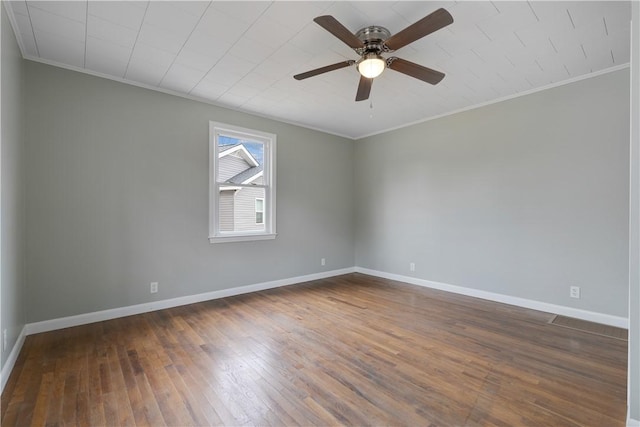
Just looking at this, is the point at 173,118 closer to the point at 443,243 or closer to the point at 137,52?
the point at 137,52

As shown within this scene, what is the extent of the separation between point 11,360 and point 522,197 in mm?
5300

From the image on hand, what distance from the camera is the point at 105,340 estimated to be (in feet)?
8.96

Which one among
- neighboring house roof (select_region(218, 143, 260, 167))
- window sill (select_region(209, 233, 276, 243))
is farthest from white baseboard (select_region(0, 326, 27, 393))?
neighboring house roof (select_region(218, 143, 260, 167))

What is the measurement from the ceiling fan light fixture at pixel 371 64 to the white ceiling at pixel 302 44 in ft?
0.81

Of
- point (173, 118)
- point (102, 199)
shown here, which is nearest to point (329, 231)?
point (173, 118)

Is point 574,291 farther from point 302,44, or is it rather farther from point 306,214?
point 302,44

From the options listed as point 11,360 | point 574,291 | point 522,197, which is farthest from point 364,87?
point 11,360

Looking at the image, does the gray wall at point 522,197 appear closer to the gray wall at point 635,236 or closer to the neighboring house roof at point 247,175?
the gray wall at point 635,236

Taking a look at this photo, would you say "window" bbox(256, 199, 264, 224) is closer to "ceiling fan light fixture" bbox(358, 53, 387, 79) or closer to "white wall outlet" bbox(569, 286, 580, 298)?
"ceiling fan light fixture" bbox(358, 53, 387, 79)

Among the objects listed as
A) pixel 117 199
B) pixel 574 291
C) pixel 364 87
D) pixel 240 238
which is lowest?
pixel 574 291

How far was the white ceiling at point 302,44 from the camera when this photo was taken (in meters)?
2.15

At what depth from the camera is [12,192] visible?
2373 millimetres

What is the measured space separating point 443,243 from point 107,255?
14.6 ft

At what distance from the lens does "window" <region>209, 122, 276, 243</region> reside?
4059mm
